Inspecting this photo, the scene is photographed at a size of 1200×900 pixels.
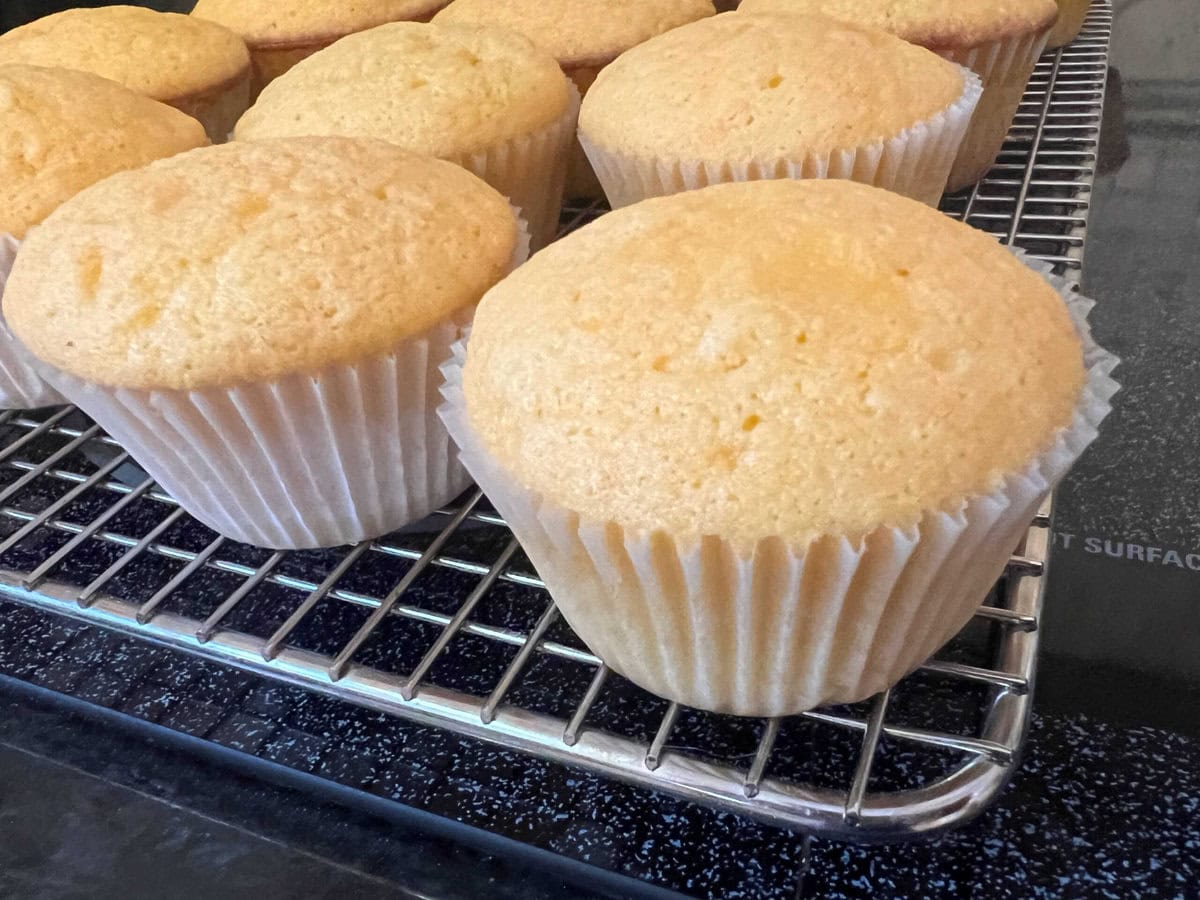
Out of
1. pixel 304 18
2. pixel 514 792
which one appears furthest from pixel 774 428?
pixel 304 18

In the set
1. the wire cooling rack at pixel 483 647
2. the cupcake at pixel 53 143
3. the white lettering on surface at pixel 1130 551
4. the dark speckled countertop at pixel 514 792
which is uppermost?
the cupcake at pixel 53 143

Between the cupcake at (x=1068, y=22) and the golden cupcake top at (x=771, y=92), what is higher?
the golden cupcake top at (x=771, y=92)

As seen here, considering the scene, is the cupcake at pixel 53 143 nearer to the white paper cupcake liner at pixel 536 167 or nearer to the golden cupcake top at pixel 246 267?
the golden cupcake top at pixel 246 267

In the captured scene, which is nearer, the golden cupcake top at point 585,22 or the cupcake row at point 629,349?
the cupcake row at point 629,349

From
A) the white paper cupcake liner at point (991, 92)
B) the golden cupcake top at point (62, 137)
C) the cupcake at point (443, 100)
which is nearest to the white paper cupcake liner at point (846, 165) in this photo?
the cupcake at point (443, 100)

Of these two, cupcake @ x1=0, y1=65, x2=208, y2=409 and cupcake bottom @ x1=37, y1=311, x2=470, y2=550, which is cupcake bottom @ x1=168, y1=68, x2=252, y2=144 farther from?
cupcake bottom @ x1=37, y1=311, x2=470, y2=550

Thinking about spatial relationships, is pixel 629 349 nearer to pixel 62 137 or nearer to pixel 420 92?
pixel 420 92

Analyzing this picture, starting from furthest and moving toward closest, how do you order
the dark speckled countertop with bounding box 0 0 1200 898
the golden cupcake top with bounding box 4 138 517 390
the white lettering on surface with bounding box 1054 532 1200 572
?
the white lettering on surface with bounding box 1054 532 1200 572, the golden cupcake top with bounding box 4 138 517 390, the dark speckled countertop with bounding box 0 0 1200 898

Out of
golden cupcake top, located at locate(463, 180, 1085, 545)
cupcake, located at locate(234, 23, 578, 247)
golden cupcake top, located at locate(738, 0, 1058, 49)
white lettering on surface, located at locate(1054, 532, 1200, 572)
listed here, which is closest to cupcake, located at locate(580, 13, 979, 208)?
cupcake, located at locate(234, 23, 578, 247)
